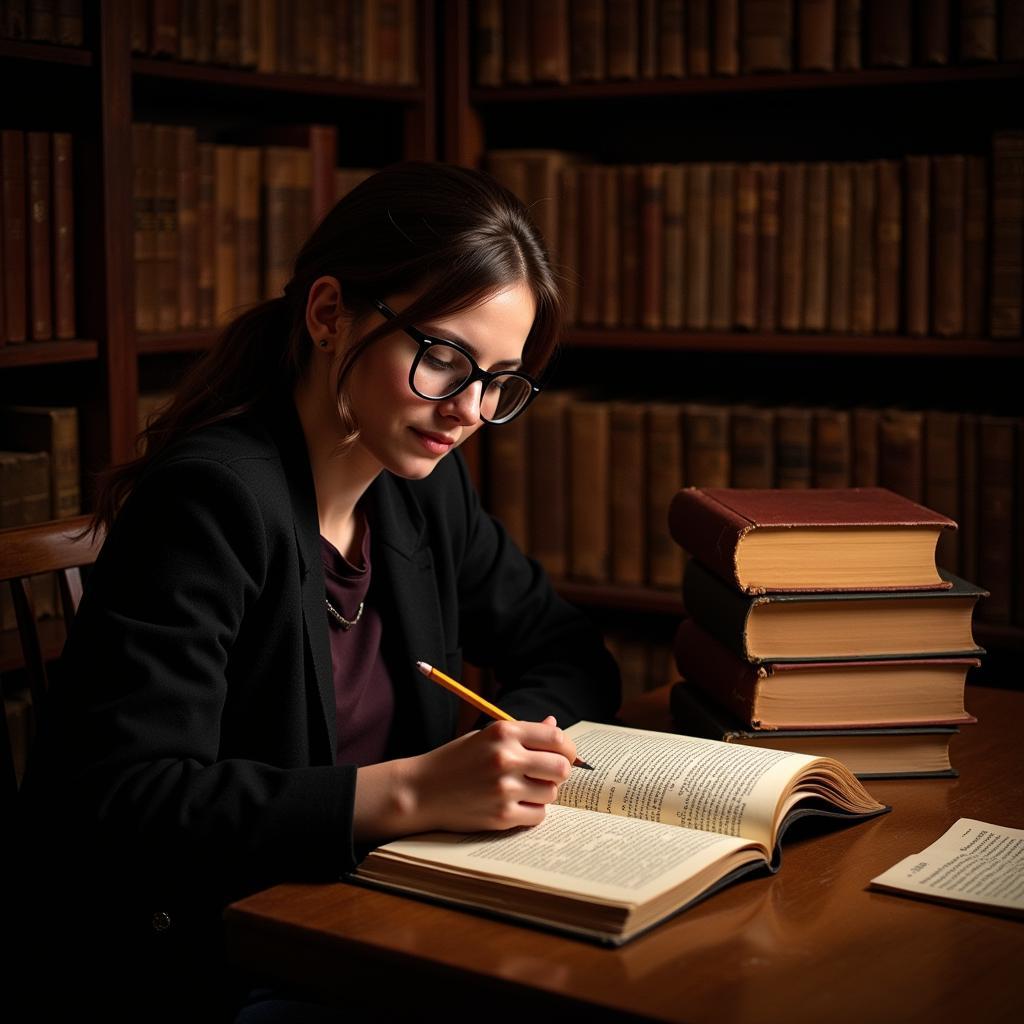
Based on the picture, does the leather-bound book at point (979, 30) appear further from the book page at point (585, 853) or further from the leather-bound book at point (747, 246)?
the book page at point (585, 853)

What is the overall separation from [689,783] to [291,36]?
1.65 m

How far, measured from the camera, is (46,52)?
1.93 meters

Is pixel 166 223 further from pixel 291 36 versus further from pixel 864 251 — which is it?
pixel 864 251

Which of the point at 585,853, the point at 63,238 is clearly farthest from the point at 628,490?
the point at 585,853

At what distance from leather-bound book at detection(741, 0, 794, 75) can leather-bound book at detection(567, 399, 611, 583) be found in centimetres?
65

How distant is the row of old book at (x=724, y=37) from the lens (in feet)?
7.29

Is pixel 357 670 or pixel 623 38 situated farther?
pixel 623 38

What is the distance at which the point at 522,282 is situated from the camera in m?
1.37

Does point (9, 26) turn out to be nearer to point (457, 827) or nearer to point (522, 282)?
point (522, 282)

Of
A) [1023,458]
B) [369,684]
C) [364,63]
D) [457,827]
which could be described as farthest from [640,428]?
[457,827]

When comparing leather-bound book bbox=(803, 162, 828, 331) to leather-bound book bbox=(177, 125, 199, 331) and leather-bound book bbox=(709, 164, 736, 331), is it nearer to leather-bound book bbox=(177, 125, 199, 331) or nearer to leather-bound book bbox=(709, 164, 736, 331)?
leather-bound book bbox=(709, 164, 736, 331)

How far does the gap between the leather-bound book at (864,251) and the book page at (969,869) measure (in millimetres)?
1310

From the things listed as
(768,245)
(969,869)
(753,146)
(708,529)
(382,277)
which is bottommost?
(969,869)

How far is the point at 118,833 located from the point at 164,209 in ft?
4.40
